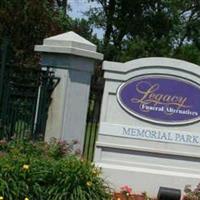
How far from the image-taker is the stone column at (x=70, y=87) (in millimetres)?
9969

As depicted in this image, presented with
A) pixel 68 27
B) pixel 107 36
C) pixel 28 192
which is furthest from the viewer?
→ pixel 107 36

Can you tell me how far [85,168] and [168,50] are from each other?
111 ft

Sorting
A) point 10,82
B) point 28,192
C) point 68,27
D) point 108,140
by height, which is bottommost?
point 28,192

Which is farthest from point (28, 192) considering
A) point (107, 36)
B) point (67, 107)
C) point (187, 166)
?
point (107, 36)

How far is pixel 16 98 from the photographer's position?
1014 cm

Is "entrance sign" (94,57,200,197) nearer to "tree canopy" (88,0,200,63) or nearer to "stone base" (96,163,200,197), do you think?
"stone base" (96,163,200,197)

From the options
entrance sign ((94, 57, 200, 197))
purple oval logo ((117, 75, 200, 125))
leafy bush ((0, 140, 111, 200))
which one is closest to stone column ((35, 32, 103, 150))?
entrance sign ((94, 57, 200, 197))

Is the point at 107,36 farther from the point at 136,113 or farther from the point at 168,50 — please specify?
the point at 136,113

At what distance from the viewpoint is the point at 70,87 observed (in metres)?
10.0

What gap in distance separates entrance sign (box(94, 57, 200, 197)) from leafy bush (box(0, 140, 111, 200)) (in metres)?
1.64

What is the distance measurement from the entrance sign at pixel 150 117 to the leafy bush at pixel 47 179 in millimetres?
1638

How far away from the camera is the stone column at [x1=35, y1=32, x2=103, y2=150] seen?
9.97 m

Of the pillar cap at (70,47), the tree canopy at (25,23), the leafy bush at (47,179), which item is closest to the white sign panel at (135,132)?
the pillar cap at (70,47)

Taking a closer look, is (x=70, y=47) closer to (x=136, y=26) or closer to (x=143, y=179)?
(x=143, y=179)
